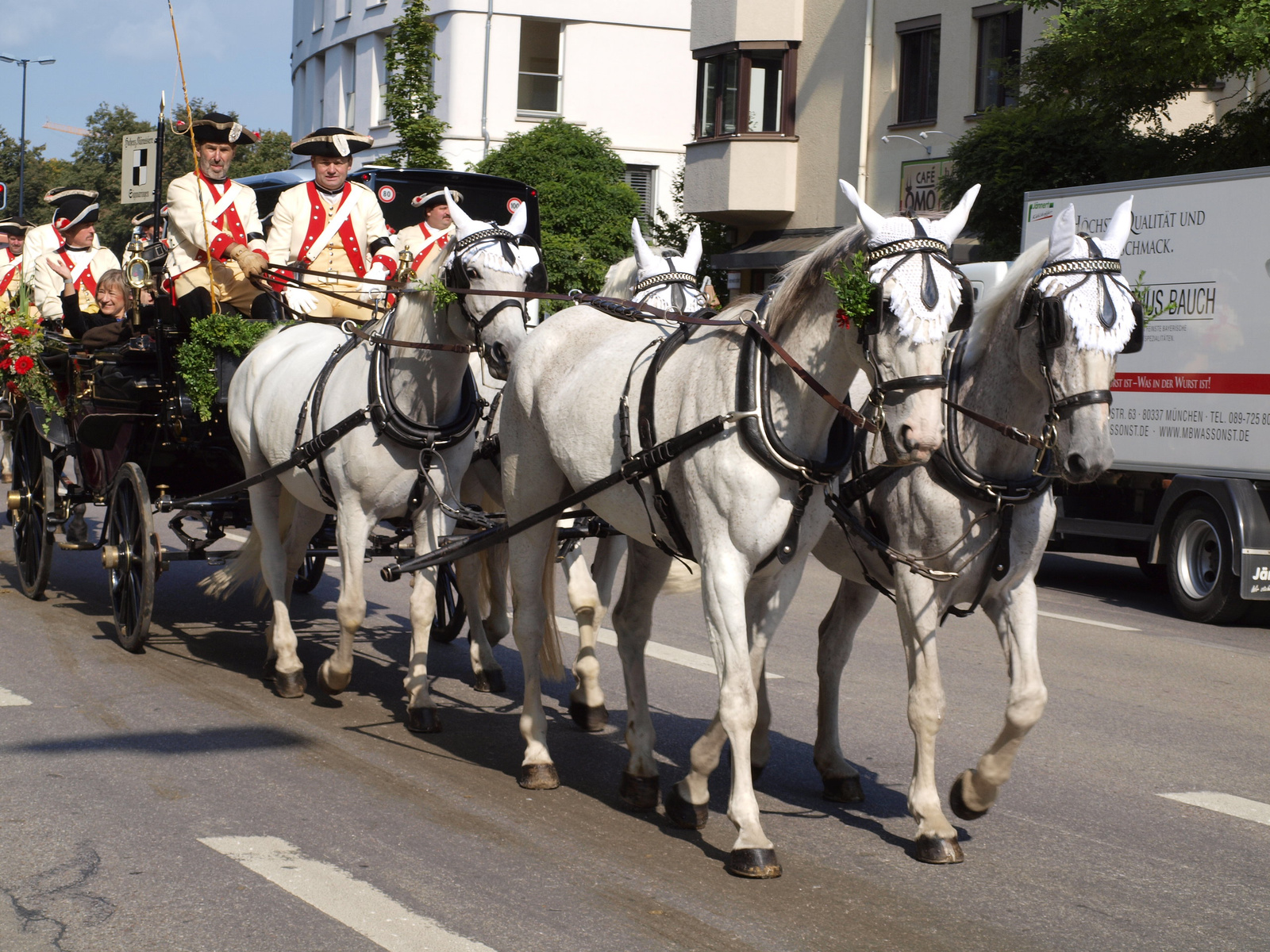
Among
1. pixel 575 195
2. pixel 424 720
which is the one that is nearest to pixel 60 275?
pixel 424 720

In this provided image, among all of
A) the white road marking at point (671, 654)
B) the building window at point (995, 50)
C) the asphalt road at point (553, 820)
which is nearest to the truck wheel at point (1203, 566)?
the asphalt road at point (553, 820)

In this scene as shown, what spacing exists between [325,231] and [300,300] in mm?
473

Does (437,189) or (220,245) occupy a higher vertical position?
(437,189)

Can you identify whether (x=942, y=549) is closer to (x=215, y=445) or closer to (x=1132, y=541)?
(x=215, y=445)

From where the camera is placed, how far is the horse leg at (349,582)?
22.7 ft

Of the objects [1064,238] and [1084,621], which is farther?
[1084,621]

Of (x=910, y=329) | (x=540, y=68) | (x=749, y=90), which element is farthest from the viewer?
(x=540, y=68)

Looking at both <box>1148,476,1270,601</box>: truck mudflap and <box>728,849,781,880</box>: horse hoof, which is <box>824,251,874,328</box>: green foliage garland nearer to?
<box>728,849,781,880</box>: horse hoof

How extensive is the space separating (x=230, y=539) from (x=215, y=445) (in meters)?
4.40

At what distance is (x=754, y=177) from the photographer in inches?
1123

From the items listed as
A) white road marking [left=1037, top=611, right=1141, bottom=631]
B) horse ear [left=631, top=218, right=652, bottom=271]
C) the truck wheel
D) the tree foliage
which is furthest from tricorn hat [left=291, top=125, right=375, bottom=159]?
the tree foliage

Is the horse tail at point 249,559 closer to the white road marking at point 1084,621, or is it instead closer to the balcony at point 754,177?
the white road marking at point 1084,621

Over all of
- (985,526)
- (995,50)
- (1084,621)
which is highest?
(995,50)

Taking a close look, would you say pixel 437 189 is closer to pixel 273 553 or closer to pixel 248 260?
pixel 248 260
